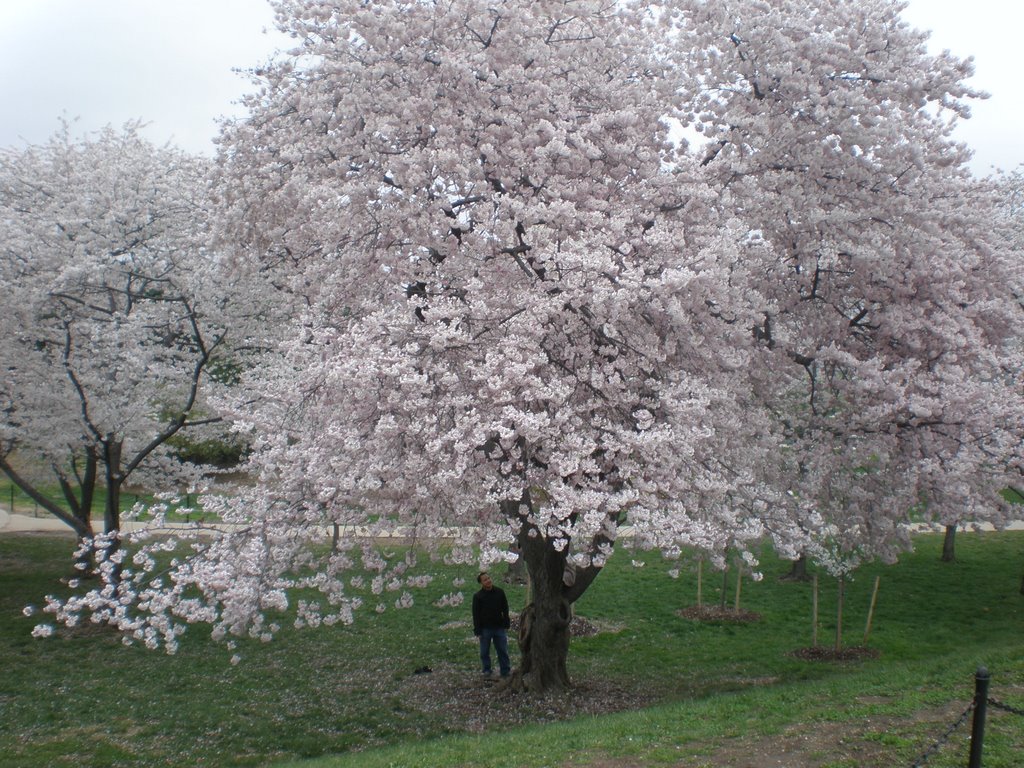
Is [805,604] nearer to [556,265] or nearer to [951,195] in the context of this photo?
[951,195]

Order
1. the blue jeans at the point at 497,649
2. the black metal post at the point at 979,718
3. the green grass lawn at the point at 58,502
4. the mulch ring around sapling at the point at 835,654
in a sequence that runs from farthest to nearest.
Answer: the green grass lawn at the point at 58,502, the mulch ring around sapling at the point at 835,654, the blue jeans at the point at 497,649, the black metal post at the point at 979,718

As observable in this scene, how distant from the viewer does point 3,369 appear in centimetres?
1346

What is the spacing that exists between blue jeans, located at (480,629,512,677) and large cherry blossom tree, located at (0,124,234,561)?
5.26 meters

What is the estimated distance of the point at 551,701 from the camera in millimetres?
9609

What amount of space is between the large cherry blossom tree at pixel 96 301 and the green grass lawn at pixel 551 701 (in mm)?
2980

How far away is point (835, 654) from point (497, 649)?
14.6ft

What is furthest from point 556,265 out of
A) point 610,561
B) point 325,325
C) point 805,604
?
point 610,561

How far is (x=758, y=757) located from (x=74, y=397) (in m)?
11.2

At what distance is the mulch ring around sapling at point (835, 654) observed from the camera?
1144 cm

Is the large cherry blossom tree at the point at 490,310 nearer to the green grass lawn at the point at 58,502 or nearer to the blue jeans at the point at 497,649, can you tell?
the blue jeans at the point at 497,649

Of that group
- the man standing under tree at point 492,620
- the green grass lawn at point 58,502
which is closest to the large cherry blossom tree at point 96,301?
the man standing under tree at point 492,620

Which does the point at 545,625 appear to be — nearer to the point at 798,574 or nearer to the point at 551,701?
the point at 551,701

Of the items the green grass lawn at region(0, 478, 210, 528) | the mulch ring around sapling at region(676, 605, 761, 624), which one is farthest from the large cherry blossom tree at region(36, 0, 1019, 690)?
the green grass lawn at region(0, 478, 210, 528)

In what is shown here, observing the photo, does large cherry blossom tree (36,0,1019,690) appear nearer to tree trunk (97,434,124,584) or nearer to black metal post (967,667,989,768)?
black metal post (967,667,989,768)
